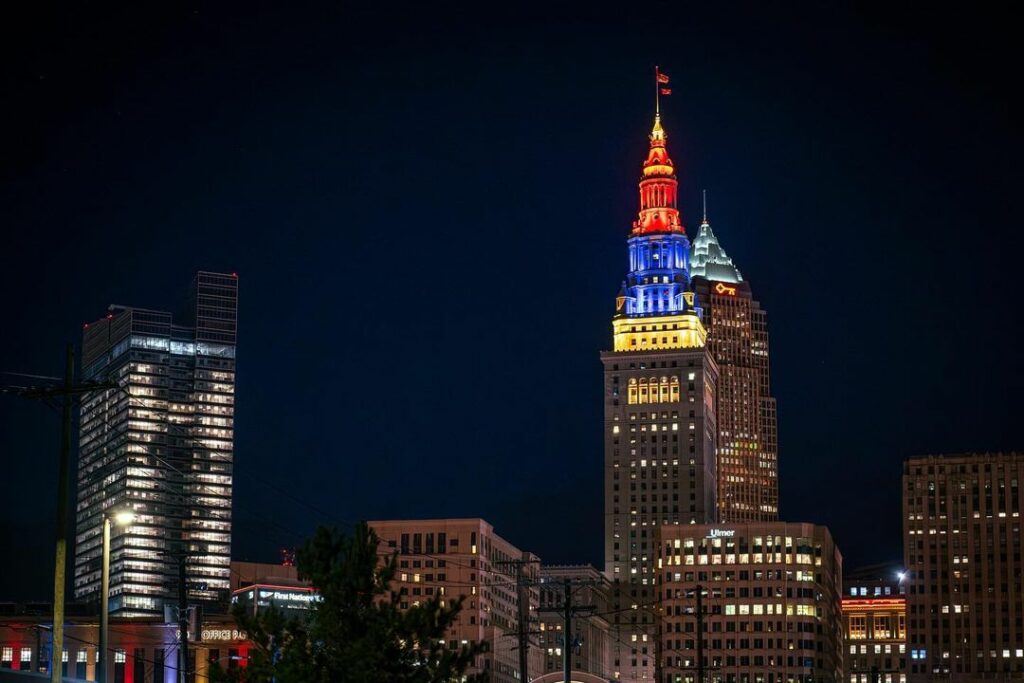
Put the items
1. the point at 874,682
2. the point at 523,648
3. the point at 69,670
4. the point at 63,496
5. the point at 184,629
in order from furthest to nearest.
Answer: the point at 69,670
the point at 874,682
the point at 523,648
the point at 184,629
the point at 63,496

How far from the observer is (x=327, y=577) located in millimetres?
66062

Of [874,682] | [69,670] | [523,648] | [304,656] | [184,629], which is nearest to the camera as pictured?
[304,656]

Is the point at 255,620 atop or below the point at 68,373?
below

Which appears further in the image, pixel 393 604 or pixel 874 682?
pixel 874 682

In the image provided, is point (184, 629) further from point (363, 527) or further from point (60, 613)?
point (363, 527)

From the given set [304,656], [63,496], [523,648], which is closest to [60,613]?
[63,496]

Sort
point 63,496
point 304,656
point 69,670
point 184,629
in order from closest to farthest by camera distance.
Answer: point 304,656 < point 63,496 < point 184,629 < point 69,670

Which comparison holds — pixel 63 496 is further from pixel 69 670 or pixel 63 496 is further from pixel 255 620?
pixel 69 670

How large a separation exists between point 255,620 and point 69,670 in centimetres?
13967

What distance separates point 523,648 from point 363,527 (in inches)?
2351

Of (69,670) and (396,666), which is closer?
(396,666)

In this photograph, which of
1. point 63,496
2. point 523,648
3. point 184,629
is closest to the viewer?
point 63,496

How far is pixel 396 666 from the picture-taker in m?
65.2

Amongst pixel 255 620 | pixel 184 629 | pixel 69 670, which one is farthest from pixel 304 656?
pixel 69 670
